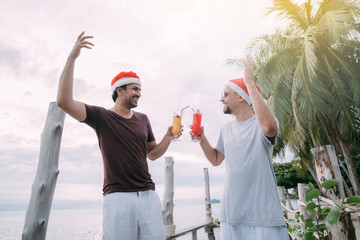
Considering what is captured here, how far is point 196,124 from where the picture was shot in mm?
2850

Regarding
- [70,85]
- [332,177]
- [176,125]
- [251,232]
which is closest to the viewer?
[251,232]

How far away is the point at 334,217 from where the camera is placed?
2.23 metres

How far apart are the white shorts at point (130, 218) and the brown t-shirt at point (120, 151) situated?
0.08m

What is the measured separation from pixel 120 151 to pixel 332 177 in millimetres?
2823

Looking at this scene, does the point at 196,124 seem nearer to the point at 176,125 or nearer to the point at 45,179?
the point at 176,125

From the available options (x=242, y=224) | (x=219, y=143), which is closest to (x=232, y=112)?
(x=219, y=143)

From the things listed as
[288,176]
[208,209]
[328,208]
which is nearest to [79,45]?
[328,208]

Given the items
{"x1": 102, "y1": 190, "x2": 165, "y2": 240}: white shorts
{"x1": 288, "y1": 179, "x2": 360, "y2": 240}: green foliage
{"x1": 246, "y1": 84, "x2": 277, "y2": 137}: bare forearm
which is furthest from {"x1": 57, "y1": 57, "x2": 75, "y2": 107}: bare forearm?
{"x1": 288, "y1": 179, "x2": 360, "y2": 240}: green foliage

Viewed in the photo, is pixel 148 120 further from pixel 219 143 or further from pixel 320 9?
pixel 320 9

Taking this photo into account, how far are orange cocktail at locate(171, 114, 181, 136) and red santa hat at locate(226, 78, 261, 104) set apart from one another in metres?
0.74

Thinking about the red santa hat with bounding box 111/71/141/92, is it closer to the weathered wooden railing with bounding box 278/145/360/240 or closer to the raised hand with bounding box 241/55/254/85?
the raised hand with bounding box 241/55/254/85

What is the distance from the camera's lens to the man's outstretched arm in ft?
7.06

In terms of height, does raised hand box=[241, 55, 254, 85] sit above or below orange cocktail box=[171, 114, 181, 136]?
above

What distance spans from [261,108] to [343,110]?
1063 cm
